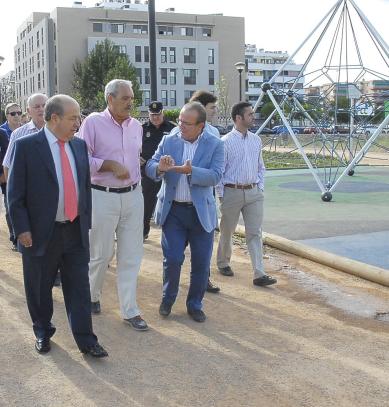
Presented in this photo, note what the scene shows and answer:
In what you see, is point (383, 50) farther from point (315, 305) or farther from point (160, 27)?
point (160, 27)

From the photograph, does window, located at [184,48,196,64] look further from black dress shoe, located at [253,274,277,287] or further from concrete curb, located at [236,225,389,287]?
black dress shoe, located at [253,274,277,287]

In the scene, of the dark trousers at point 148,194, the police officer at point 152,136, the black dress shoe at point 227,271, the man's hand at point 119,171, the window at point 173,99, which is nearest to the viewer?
the man's hand at point 119,171

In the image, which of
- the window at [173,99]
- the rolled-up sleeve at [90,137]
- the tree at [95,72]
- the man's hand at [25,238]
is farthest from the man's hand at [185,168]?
the window at [173,99]

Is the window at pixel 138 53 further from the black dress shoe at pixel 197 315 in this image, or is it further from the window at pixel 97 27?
the black dress shoe at pixel 197 315

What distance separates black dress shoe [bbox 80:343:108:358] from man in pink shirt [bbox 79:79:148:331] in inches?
26.2

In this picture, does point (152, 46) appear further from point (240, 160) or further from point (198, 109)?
point (198, 109)

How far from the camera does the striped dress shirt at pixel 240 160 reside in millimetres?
6617

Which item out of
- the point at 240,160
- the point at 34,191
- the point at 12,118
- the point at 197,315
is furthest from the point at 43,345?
the point at 12,118

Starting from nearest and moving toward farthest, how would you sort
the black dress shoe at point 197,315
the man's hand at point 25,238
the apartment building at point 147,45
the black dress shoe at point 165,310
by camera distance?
1. the man's hand at point 25,238
2. the black dress shoe at point 197,315
3. the black dress shoe at point 165,310
4. the apartment building at point 147,45

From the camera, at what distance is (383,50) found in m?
13.6

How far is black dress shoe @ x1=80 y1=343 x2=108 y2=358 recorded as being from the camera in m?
4.41

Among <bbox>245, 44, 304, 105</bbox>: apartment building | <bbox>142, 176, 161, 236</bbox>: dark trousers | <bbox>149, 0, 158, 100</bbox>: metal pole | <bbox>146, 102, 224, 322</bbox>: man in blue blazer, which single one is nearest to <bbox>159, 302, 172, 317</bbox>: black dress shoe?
<bbox>146, 102, 224, 322</bbox>: man in blue blazer

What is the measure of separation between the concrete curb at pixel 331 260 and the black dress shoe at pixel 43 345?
3.53 m

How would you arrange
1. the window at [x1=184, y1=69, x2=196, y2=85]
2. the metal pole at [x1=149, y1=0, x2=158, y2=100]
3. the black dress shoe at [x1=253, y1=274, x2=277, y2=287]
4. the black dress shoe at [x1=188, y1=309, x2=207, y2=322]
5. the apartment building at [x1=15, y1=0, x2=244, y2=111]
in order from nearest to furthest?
the black dress shoe at [x1=188, y1=309, x2=207, y2=322] → the black dress shoe at [x1=253, y1=274, x2=277, y2=287] → the metal pole at [x1=149, y1=0, x2=158, y2=100] → the apartment building at [x1=15, y1=0, x2=244, y2=111] → the window at [x1=184, y1=69, x2=196, y2=85]
